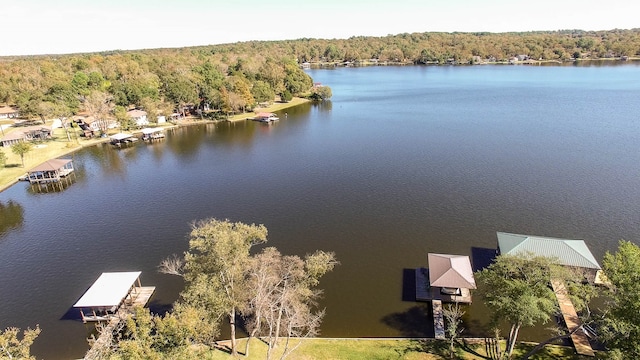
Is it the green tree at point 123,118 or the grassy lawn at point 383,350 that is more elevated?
the green tree at point 123,118

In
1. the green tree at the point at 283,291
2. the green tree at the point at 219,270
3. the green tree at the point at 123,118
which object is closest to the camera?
the green tree at the point at 219,270

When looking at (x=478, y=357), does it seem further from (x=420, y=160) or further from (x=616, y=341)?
(x=420, y=160)

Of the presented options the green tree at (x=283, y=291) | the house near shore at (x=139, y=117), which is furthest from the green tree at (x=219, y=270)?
the house near shore at (x=139, y=117)

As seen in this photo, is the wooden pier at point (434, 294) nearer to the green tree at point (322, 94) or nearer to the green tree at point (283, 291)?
the green tree at point (283, 291)

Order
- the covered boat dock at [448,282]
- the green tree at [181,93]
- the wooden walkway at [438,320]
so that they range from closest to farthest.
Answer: the wooden walkway at [438,320] → the covered boat dock at [448,282] → the green tree at [181,93]

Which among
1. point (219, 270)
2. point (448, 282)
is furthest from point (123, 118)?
point (448, 282)

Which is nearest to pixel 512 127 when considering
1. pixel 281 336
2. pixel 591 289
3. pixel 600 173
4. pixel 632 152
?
pixel 632 152
